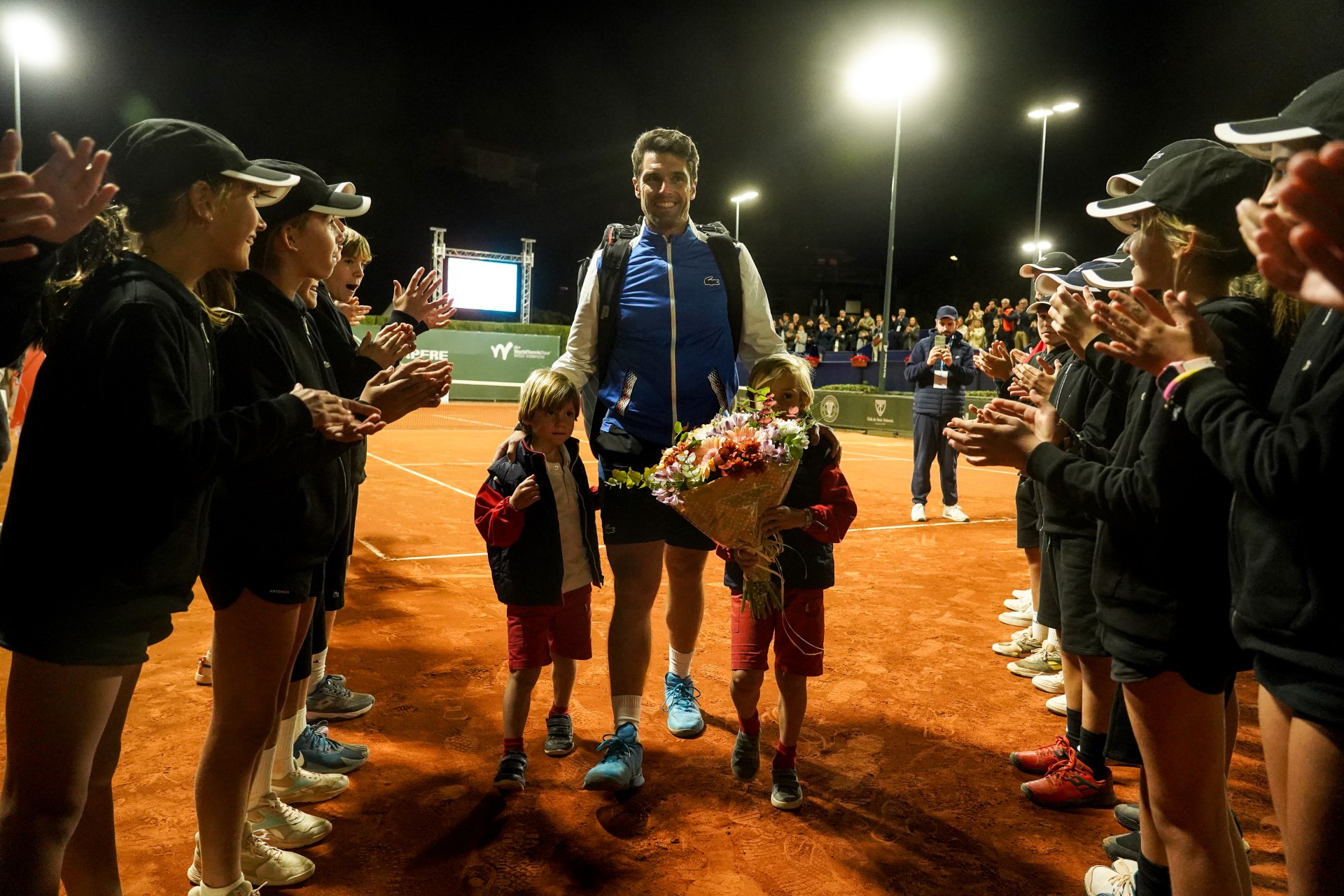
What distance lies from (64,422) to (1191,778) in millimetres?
2714

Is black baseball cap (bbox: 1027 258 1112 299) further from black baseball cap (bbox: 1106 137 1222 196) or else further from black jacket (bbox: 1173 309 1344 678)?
black jacket (bbox: 1173 309 1344 678)

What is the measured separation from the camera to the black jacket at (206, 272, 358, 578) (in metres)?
2.38

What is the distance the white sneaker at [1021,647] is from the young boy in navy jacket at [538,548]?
2.90 m

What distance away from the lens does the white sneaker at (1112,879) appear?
2691 mm

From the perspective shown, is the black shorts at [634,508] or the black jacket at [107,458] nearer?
the black jacket at [107,458]

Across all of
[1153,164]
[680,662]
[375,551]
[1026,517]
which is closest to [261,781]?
[680,662]

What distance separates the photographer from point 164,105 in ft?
111

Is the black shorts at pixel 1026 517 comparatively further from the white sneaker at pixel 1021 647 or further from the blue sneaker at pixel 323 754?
the blue sneaker at pixel 323 754

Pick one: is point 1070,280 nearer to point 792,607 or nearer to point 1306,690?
point 792,607

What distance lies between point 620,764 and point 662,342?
70.0 inches

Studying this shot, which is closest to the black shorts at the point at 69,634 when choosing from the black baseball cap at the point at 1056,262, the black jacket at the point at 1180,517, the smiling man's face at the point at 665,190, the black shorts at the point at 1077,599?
the black jacket at the point at 1180,517

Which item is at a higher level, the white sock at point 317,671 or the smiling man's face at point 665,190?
the smiling man's face at point 665,190

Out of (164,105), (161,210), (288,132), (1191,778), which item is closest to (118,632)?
(161,210)

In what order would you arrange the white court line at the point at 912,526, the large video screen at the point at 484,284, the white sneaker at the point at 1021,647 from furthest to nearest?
the large video screen at the point at 484,284 < the white court line at the point at 912,526 < the white sneaker at the point at 1021,647
